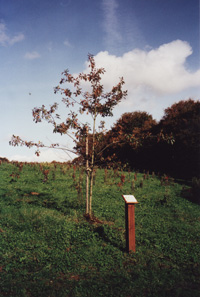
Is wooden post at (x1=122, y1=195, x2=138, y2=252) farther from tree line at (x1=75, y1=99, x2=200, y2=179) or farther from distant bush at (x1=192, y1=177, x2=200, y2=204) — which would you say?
tree line at (x1=75, y1=99, x2=200, y2=179)

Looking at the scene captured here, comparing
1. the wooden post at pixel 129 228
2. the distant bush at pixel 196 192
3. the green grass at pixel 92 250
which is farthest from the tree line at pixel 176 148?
the wooden post at pixel 129 228

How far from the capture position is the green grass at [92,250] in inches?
141

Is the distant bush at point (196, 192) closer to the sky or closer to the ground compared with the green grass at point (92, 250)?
closer to the sky

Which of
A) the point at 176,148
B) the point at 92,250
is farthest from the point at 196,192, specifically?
the point at 176,148

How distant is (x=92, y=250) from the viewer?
490 cm

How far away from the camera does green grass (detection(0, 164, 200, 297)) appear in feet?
11.7

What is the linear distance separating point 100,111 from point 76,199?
4495 mm

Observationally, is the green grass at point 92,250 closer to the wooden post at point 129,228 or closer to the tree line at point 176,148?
the wooden post at point 129,228

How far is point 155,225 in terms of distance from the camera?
7.00 metres

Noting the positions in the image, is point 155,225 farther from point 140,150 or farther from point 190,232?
point 140,150

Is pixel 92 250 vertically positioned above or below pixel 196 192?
below

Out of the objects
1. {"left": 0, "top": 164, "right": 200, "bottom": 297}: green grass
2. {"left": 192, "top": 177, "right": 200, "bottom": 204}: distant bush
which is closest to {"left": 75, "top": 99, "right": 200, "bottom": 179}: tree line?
{"left": 192, "top": 177, "right": 200, "bottom": 204}: distant bush

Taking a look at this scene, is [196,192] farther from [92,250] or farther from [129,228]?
[92,250]

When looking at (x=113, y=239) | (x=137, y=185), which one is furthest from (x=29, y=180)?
(x=113, y=239)
